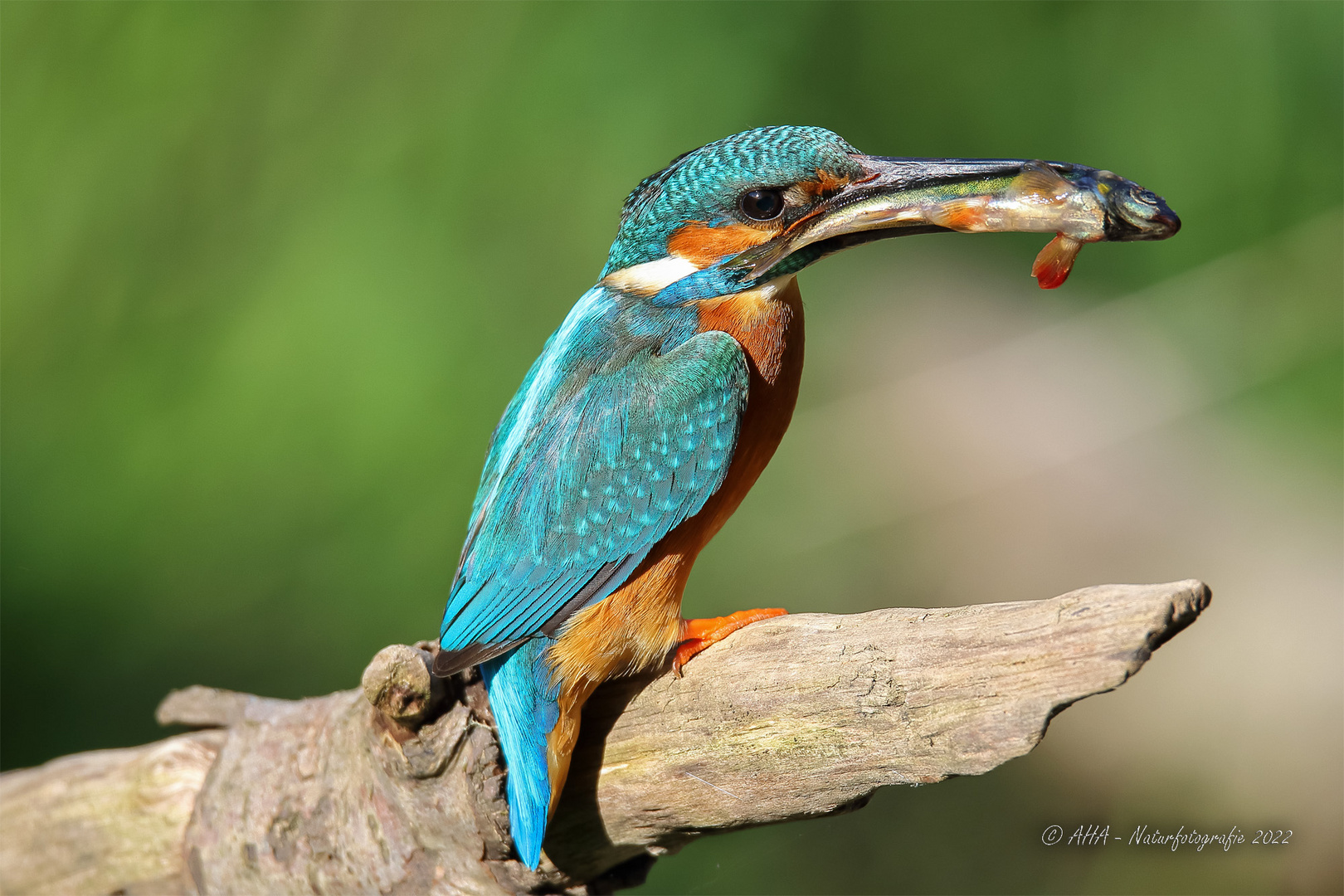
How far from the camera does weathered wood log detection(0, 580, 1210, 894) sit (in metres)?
1.38

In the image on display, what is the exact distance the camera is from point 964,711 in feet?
4.64

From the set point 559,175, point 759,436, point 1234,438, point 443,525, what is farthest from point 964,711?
point 1234,438

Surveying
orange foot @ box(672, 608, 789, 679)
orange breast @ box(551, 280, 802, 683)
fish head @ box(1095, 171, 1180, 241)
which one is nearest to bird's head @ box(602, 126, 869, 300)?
orange breast @ box(551, 280, 802, 683)

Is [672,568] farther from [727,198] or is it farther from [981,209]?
[981,209]

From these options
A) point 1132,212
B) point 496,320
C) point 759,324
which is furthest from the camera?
point 496,320

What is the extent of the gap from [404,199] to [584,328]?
1.92 metres

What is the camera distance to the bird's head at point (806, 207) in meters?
1.56

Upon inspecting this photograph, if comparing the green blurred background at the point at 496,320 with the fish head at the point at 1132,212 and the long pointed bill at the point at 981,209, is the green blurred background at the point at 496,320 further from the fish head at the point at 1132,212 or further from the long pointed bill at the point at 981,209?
the fish head at the point at 1132,212

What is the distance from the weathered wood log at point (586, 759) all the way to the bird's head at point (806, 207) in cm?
62

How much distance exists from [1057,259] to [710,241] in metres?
0.61

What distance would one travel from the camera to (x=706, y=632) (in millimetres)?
1880

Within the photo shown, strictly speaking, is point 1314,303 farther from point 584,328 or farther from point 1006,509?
point 584,328

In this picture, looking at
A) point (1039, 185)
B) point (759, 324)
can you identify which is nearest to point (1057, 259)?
point (1039, 185)

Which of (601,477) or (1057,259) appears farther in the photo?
(601,477)
